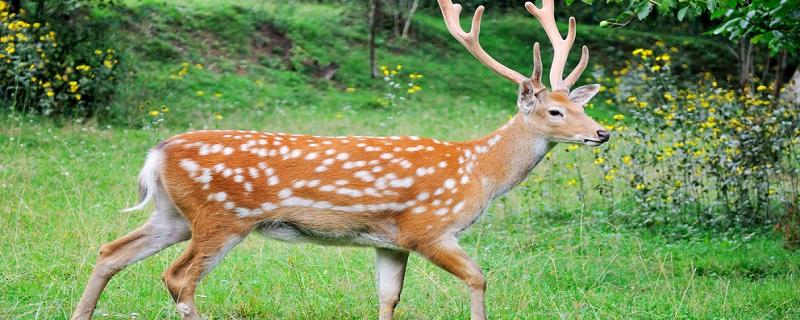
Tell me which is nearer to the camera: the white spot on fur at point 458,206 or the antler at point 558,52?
the white spot on fur at point 458,206

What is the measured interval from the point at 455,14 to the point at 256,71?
1106 cm

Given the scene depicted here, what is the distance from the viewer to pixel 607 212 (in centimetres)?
854

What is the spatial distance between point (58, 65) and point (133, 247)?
25.5 feet

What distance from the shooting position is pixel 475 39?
5.83m

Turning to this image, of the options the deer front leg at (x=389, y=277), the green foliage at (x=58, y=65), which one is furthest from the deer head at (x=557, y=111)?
the green foliage at (x=58, y=65)

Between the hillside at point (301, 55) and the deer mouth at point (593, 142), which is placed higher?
the deer mouth at point (593, 142)

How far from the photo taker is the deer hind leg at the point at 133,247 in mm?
4859

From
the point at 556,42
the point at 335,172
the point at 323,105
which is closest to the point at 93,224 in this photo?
the point at 335,172

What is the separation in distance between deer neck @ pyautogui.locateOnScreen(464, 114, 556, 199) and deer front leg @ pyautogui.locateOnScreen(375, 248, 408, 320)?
0.62 m

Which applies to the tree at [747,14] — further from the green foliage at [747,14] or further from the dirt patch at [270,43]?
the dirt patch at [270,43]

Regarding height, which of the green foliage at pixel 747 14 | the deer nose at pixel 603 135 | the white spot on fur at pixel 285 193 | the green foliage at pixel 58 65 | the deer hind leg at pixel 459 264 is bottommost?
the green foliage at pixel 58 65

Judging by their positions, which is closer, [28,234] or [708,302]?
[708,302]

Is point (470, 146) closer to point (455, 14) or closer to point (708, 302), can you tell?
point (455, 14)

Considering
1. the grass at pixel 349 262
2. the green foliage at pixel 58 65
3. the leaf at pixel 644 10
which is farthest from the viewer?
the green foliage at pixel 58 65
